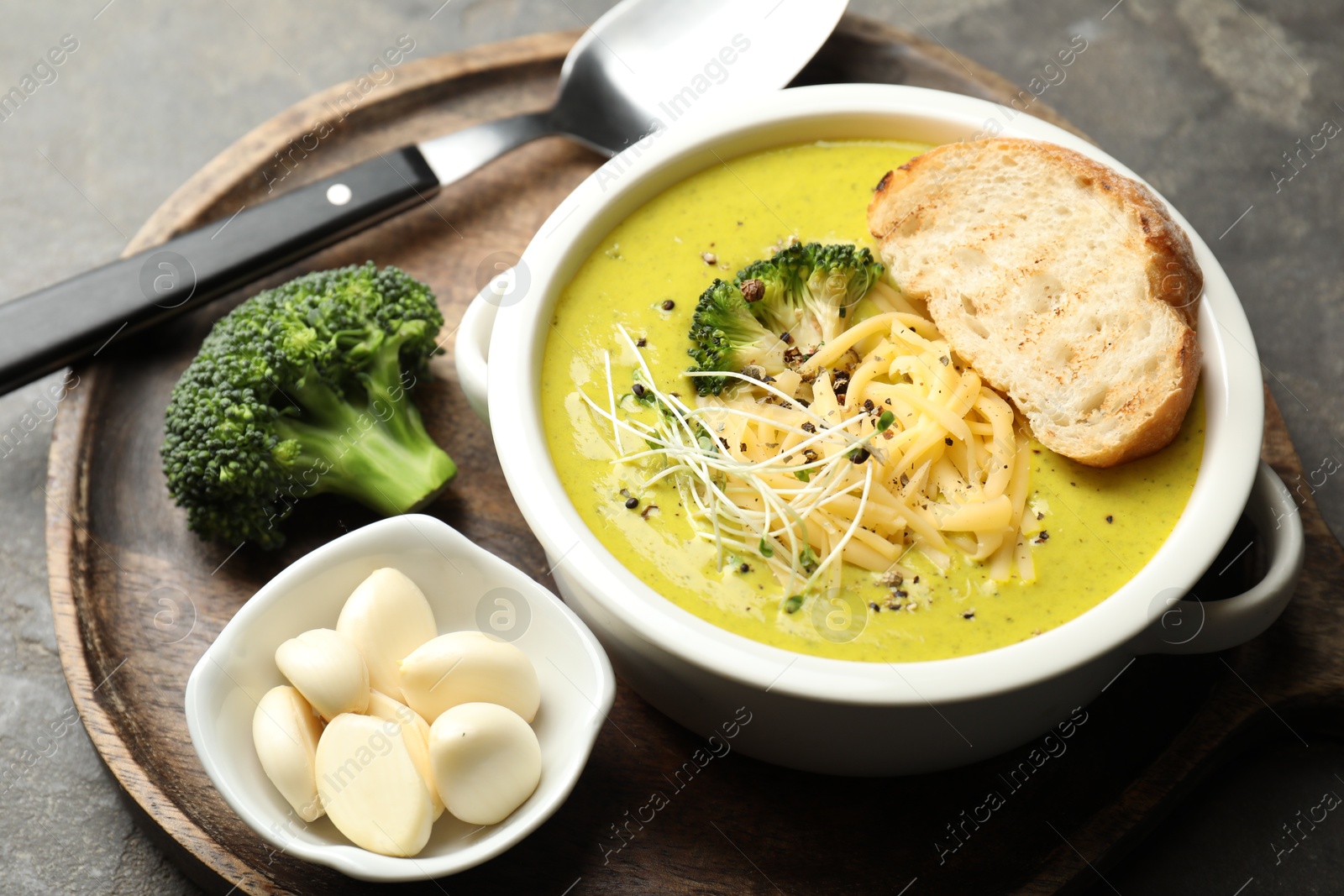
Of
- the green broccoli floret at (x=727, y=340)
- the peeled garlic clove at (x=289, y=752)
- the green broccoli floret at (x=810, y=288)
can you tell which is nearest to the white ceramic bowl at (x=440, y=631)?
the peeled garlic clove at (x=289, y=752)

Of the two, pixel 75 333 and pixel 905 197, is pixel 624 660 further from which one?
pixel 75 333

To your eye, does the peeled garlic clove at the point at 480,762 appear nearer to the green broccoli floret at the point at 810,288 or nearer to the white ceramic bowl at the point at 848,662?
the white ceramic bowl at the point at 848,662

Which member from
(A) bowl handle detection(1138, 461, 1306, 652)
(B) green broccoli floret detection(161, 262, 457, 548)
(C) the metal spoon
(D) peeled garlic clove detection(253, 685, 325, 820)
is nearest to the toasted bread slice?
(A) bowl handle detection(1138, 461, 1306, 652)

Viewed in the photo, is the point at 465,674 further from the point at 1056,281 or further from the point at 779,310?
the point at 1056,281

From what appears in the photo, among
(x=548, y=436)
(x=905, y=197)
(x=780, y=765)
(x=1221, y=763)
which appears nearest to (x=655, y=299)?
(x=548, y=436)

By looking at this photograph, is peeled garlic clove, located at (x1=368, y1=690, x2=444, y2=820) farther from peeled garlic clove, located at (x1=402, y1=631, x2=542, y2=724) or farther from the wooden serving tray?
the wooden serving tray

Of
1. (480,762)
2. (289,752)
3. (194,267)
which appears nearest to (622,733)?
(480,762)
